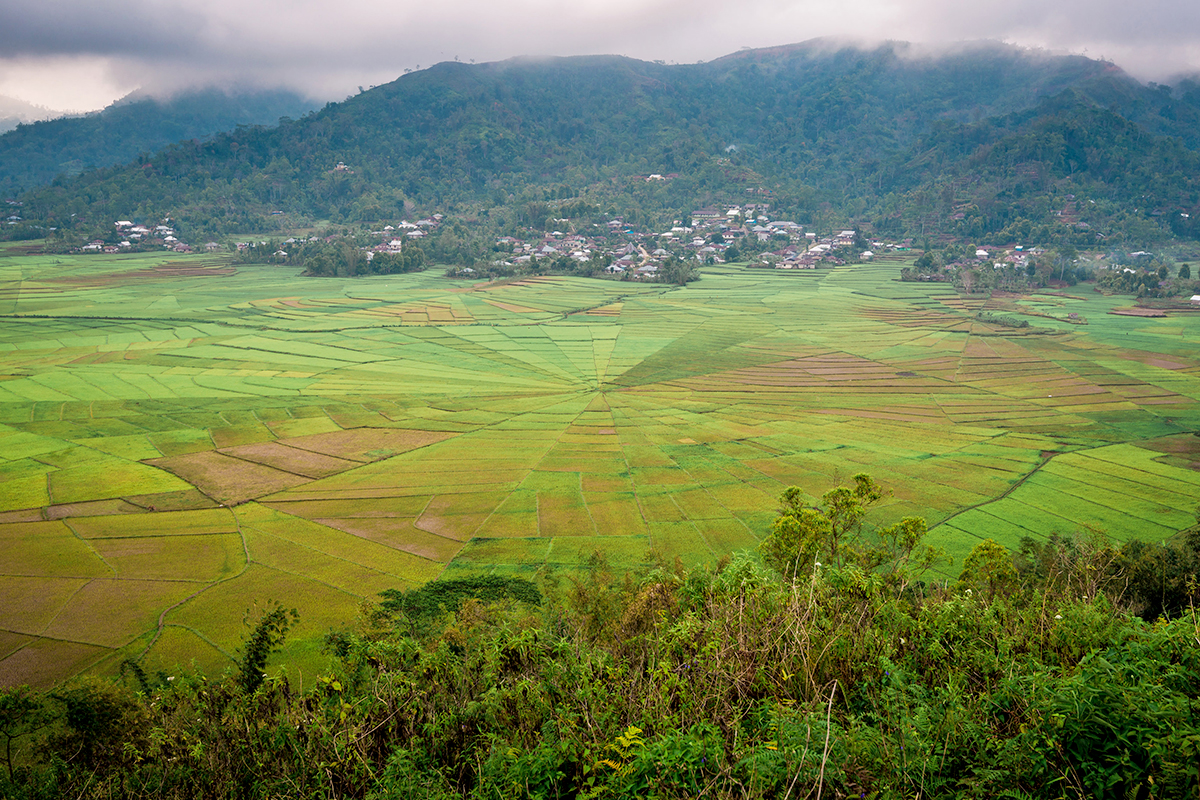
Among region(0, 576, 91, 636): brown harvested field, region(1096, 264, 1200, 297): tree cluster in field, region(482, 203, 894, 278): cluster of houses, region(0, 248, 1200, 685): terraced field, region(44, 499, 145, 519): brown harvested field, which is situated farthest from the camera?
region(482, 203, 894, 278): cluster of houses

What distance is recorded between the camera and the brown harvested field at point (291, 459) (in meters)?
41.4

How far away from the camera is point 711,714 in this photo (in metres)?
10.2

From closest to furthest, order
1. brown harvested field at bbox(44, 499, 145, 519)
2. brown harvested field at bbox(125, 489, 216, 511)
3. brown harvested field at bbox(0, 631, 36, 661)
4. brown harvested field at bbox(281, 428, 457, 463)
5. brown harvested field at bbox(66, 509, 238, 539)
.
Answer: brown harvested field at bbox(0, 631, 36, 661) < brown harvested field at bbox(66, 509, 238, 539) < brown harvested field at bbox(44, 499, 145, 519) < brown harvested field at bbox(125, 489, 216, 511) < brown harvested field at bbox(281, 428, 457, 463)

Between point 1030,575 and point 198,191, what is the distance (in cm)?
22698

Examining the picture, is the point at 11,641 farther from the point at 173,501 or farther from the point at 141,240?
the point at 141,240

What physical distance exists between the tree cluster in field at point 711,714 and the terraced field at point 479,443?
34.2ft

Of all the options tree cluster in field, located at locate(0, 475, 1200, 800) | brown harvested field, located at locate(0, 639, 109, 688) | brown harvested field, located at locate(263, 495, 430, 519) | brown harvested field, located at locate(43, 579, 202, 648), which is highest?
tree cluster in field, located at locate(0, 475, 1200, 800)

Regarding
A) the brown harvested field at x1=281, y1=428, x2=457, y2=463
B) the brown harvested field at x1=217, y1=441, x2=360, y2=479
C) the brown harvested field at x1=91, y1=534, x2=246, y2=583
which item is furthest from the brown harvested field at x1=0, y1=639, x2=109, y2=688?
the brown harvested field at x1=281, y1=428, x2=457, y2=463

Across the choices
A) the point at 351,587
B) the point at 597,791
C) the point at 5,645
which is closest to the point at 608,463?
the point at 351,587

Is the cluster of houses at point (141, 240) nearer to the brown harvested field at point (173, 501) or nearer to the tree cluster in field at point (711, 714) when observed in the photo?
the brown harvested field at point (173, 501)

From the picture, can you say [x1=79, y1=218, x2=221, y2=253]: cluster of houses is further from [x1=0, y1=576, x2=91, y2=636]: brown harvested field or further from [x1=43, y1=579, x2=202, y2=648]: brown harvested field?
[x1=43, y1=579, x2=202, y2=648]: brown harvested field

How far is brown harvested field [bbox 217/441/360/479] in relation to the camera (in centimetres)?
4138

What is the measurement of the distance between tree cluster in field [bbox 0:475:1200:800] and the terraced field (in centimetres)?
1041

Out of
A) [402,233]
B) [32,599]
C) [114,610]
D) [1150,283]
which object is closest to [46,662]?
[114,610]
